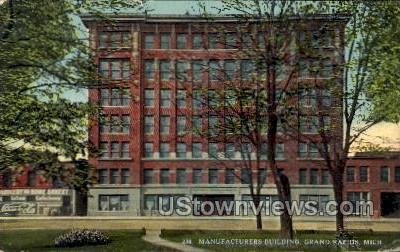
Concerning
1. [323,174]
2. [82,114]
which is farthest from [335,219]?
[82,114]

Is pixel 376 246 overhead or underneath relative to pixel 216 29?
underneath

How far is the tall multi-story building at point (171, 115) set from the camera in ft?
58.4

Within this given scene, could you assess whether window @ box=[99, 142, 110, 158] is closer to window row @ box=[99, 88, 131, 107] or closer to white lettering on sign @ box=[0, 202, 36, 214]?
window row @ box=[99, 88, 131, 107]

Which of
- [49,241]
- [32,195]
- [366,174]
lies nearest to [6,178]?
[32,195]

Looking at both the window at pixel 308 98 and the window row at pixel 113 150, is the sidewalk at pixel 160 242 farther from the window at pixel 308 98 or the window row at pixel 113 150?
the window at pixel 308 98

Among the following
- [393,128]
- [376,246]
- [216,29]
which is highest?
[216,29]

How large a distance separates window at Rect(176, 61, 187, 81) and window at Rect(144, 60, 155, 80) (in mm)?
598

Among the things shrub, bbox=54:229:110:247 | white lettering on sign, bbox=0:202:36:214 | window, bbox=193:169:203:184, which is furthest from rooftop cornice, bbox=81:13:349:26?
shrub, bbox=54:229:110:247

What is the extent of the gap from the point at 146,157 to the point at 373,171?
5.51m

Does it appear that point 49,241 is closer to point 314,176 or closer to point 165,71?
point 165,71

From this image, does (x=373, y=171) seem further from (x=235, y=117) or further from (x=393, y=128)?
(x=235, y=117)

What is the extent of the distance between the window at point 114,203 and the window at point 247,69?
402cm

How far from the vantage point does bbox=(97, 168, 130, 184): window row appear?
59.0ft

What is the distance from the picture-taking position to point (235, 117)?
1812 centimetres
